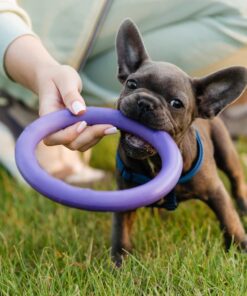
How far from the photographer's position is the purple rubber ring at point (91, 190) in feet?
5.49

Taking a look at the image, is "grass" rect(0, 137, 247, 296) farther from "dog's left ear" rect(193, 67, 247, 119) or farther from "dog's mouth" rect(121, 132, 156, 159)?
"dog's left ear" rect(193, 67, 247, 119)

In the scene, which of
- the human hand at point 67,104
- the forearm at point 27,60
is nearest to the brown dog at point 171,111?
the human hand at point 67,104

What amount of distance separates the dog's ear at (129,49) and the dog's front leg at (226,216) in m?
0.51

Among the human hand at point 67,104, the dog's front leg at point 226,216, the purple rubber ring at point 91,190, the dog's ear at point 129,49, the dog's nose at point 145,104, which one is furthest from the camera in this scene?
the dog's front leg at point 226,216

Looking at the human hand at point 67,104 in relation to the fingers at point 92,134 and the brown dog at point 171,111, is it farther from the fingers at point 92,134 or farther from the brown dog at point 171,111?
the brown dog at point 171,111

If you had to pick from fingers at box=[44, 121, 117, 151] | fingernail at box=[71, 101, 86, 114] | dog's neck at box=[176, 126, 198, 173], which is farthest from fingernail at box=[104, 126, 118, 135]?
dog's neck at box=[176, 126, 198, 173]

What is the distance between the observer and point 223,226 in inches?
89.9

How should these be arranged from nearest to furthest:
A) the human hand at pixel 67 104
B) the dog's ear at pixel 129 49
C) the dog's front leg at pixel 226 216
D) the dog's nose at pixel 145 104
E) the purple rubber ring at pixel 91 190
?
the purple rubber ring at pixel 91 190 → the dog's nose at pixel 145 104 → the human hand at pixel 67 104 → the dog's ear at pixel 129 49 → the dog's front leg at pixel 226 216

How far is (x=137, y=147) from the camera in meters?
1.98

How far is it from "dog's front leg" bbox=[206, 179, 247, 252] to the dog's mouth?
35cm

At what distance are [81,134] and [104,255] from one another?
0.50m

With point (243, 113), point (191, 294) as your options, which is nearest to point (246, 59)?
point (243, 113)

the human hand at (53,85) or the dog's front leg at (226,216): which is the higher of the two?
the human hand at (53,85)

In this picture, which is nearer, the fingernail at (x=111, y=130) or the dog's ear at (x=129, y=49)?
the fingernail at (x=111, y=130)
